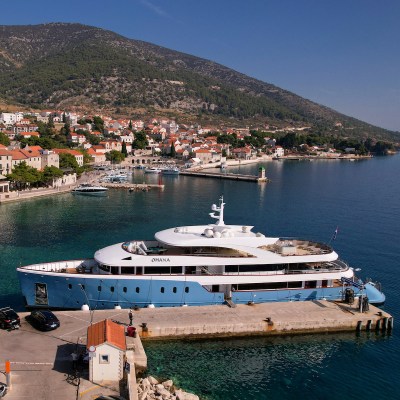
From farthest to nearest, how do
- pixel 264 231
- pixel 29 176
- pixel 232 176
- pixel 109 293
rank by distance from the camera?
pixel 232 176
pixel 29 176
pixel 264 231
pixel 109 293

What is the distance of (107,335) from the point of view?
52.3ft

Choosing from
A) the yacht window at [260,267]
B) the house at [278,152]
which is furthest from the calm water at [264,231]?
the house at [278,152]

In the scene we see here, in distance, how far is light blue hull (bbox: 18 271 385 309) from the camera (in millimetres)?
22875

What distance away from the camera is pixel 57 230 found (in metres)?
43.3

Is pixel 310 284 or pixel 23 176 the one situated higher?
pixel 23 176

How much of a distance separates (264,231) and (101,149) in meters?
73.4

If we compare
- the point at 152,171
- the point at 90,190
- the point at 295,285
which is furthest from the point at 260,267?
the point at 152,171

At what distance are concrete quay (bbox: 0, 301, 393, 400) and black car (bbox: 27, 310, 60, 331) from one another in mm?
210

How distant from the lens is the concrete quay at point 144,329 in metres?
15.2

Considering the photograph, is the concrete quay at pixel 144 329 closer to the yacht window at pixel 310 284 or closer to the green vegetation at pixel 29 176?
the yacht window at pixel 310 284

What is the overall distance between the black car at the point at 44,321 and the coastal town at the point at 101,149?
41.9 meters

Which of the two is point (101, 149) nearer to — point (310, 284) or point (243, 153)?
point (243, 153)

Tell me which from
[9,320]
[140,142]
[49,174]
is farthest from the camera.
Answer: [140,142]

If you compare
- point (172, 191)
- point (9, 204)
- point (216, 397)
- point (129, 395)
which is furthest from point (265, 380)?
point (172, 191)
